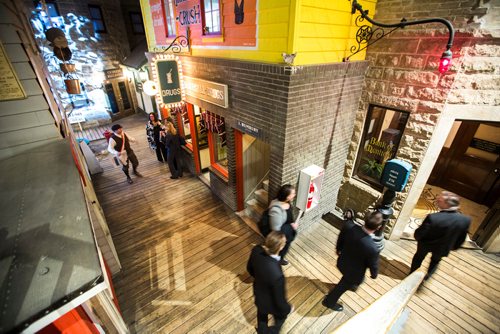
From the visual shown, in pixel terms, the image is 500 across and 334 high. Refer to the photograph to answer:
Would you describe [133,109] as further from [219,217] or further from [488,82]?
[488,82]

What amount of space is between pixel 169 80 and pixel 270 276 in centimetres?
543

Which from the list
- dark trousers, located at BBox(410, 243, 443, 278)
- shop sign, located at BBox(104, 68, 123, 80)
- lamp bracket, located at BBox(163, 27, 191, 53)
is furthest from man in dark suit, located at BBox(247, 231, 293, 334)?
shop sign, located at BBox(104, 68, 123, 80)

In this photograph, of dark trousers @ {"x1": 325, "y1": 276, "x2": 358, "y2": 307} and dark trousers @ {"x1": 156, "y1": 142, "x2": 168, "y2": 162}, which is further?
dark trousers @ {"x1": 156, "y1": 142, "x2": 168, "y2": 162}

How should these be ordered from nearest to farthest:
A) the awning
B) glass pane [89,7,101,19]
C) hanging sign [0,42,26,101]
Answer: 1. hanging sign [0,42,26,101]
2. the awning
3. glass pane [89,7,101,19]

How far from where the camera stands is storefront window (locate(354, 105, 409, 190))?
5.04 metres

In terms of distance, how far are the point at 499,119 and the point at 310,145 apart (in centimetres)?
303

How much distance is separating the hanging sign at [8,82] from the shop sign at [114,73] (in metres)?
13.6

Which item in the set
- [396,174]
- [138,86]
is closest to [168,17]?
[396,174]

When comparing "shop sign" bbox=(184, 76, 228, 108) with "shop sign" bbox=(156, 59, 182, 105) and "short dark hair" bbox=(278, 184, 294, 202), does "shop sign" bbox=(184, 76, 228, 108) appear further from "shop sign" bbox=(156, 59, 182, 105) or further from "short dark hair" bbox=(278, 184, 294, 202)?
"short dark hair" bbox=(278, 184, 294, 202)

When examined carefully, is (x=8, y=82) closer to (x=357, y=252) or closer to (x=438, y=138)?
(x=357, y=252)

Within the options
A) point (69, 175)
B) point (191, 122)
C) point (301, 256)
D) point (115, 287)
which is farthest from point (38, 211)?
point (191, 122)

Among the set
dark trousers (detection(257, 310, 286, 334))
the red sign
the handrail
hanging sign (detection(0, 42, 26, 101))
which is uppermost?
the red sign

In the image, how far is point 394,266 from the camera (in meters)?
4.81

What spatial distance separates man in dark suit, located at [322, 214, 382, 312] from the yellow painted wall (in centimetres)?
272
